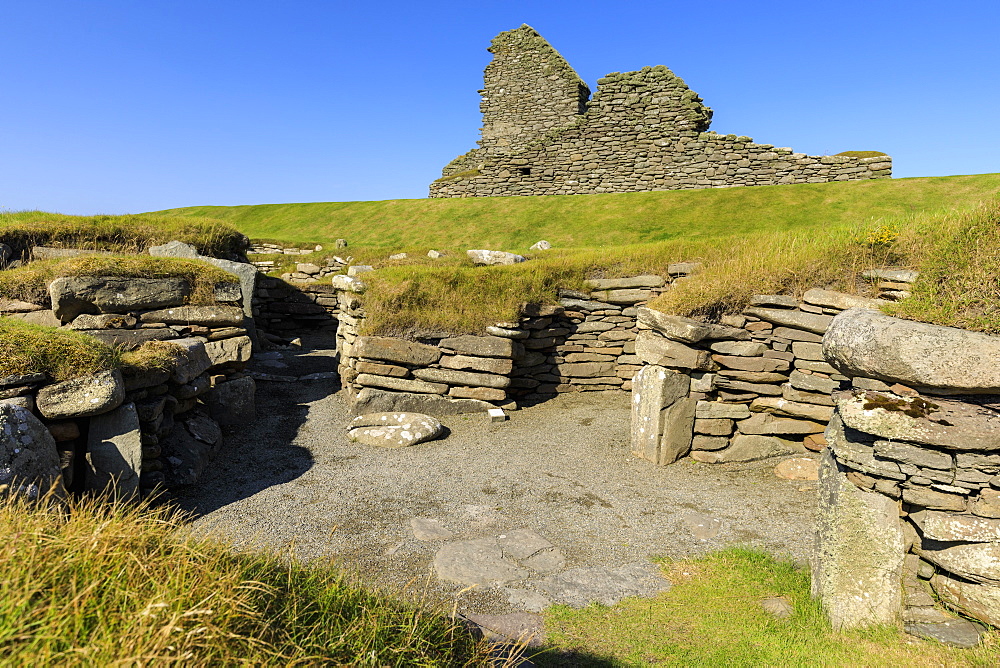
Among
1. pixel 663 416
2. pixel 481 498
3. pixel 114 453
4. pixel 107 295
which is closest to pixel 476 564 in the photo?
pixel 481 498

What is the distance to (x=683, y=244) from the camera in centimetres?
998

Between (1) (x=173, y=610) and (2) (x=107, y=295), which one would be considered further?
(2) (x=107, y=295)

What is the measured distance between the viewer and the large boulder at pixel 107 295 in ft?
27.3

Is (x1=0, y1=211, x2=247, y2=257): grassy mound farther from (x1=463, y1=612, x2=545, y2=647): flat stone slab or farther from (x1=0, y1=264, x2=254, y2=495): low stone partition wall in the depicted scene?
(x1=463, y1=612, x2=545, y2=647): flat stone slab

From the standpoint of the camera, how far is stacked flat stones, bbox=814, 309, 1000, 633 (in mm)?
3473

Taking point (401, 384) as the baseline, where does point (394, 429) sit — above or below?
below

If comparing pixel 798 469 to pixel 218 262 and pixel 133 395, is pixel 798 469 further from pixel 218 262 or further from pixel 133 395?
pixel 218 262

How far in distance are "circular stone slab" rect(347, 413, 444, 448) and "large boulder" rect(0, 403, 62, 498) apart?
3.76 m

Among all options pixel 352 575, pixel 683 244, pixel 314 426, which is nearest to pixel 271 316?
pixel 314 426

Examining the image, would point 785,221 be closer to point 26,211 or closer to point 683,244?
point 683,244

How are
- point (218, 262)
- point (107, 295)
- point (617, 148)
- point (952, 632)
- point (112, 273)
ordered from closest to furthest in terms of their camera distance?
1. point (952, 632)
2. point (107, 295)
3. point (112, 273)
4. point (218, 262)
5. point (617, 148)

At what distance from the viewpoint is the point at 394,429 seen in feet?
27.0

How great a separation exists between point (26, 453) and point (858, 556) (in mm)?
6668

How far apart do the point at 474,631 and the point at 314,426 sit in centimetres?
599
